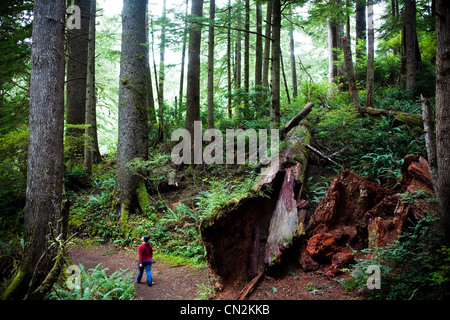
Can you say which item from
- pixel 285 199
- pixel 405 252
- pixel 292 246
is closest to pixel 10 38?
pixel 285 199

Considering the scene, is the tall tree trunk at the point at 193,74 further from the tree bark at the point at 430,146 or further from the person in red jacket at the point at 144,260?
the tree bark at the point at 430,146

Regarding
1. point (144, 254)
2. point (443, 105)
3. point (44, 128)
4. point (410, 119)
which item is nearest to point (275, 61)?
point (410, 119)

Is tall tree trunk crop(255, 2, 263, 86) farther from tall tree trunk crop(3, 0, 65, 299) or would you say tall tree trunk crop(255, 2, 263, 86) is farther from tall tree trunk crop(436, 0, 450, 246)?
tall tree trunk crop(3, 0, 65, 299)

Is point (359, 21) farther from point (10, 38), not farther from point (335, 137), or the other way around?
point (10, 38)

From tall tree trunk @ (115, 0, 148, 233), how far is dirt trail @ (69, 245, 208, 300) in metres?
1.51

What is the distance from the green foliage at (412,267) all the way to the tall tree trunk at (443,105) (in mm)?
333

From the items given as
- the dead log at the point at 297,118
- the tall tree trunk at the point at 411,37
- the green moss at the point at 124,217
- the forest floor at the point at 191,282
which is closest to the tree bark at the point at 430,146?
the forest floor at the point at 191,282

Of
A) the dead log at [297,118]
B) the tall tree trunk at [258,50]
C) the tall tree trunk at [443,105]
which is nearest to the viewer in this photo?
the tall tree trunk at [443,105]

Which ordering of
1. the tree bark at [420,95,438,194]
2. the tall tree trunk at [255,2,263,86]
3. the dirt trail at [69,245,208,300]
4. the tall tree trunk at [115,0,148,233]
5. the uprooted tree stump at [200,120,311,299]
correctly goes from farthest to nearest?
the tall tree trunk at [255,2,263,86]
the tall tree trunk at [115,0,148,233]
the dirt trail at [69,245,208,300]
the uprooted tree stump at [200,120,311,299]
the tree bark at [420,95,438,194]

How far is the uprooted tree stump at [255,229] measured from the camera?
4.94m

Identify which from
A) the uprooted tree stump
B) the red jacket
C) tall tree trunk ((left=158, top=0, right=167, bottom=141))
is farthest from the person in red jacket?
tall tree trunk ((left=158, top=0, right=167, bottom=141))

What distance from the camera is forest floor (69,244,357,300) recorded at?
14.2ft

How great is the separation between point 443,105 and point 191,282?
5626 millimetres

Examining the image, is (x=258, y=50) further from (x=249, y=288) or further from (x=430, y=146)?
(x=249, y=288)
